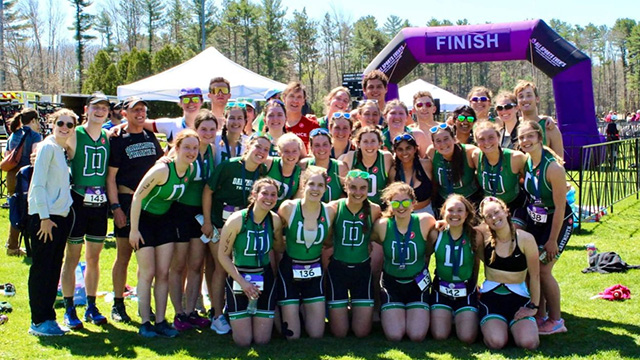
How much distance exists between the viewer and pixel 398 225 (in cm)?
483

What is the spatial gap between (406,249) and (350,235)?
1.46 ft

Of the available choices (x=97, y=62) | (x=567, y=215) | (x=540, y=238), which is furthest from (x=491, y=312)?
(x=97, y=62)

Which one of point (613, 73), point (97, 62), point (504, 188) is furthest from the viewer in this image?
point (613, 73)

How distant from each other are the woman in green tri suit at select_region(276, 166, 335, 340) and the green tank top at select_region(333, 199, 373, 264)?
9cm

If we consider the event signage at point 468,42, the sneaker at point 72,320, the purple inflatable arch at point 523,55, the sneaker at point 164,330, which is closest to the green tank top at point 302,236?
the sneaker at point 164,330

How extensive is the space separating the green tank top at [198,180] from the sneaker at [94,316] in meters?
1.22

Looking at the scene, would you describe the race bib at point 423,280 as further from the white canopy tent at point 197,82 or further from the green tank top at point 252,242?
the white canopy tent at point 197,82

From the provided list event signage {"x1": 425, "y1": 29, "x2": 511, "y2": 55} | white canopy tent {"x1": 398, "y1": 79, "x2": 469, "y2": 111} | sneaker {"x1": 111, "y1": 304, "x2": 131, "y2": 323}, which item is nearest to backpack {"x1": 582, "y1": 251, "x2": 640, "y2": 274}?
sneaker {"x1": 111, "y1": 304, "x2": 131, "y2": 323}

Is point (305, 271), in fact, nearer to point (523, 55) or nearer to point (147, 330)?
point (147, 330)

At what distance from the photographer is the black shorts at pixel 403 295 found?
4.88 m

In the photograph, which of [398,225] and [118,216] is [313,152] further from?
[118,216]

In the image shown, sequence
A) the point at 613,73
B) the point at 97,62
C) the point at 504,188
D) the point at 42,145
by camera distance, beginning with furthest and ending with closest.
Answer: the point at 613,73 < the point at 97,62 < the point at 504,188 < the point at 42,145

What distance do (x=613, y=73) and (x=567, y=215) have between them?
84.6 meters

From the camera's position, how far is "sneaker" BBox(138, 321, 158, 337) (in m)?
4.85
